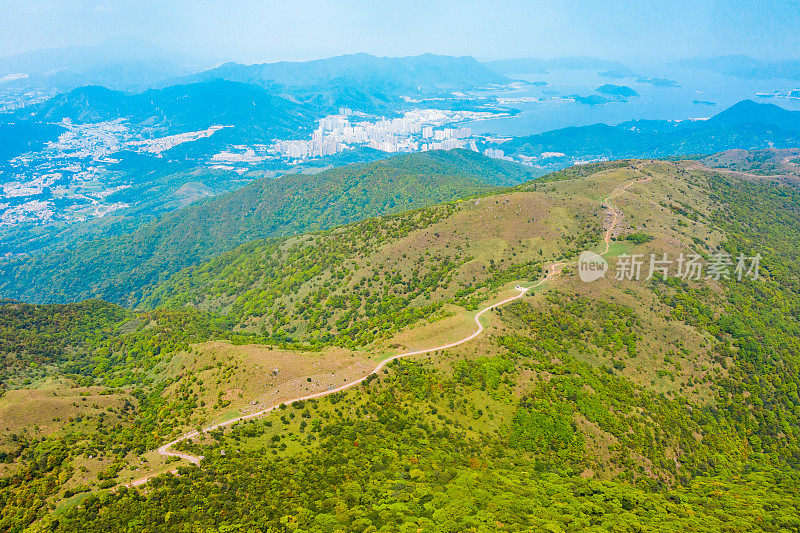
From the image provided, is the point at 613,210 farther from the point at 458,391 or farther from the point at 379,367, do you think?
the point at 379,367

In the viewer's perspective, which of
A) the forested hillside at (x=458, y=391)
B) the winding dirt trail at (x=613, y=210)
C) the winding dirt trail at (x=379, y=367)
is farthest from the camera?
the winding dirt trail at (x=613, y=210)

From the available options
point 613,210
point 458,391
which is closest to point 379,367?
point 458,391

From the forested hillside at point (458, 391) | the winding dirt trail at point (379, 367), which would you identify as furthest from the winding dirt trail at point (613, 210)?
the forested hillside at point (458, 391)

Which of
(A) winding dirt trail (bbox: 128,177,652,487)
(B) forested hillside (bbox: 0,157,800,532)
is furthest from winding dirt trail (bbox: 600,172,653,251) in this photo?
(B) forested hillside (bbox: 0,157,800,532)

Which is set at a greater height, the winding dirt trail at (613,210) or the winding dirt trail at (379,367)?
the winding dirt trail at (613,210)

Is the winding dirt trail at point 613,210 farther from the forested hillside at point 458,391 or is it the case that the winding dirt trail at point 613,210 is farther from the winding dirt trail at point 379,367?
the forested hillside at point 458,391

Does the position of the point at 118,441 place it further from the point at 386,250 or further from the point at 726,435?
the point at 726,435

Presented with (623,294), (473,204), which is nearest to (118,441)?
(623,294)

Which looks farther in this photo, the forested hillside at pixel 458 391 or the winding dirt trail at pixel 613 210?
the winding dirt trail at pixel 613 210
